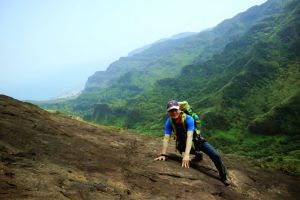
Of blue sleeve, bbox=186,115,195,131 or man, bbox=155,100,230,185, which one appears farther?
blue sleeve, bbox=186,115,195,131

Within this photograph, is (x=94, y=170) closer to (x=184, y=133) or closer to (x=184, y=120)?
(x=184, y=133)

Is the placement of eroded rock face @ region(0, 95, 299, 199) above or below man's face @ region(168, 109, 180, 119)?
below

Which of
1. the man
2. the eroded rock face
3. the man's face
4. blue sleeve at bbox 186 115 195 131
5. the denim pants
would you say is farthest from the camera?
the denim pants

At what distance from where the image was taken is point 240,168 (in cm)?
1845

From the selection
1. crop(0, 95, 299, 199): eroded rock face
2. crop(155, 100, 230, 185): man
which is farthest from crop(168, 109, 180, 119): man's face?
crop(0, 95, 299, 199): eroded rock face

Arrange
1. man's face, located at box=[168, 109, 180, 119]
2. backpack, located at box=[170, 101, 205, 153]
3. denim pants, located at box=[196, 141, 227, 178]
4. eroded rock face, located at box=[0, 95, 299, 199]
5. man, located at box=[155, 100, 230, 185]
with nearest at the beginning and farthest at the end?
eroded rock face, located at box=[0, 95, 299, 199], man's face, located at box=[168, 109, 180, 119], man, located at box=[155, 100, 230, 185], backpack, located at box=[170, 101, 205, 153], denim pants, located at box=[196, 141, 227, 178]

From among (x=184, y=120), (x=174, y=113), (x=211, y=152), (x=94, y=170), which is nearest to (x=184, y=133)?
(x=184, y=120)

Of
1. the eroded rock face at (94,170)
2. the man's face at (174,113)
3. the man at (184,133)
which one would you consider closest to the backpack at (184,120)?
the man at (184,133)

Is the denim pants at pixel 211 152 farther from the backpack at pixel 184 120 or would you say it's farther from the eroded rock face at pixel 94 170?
the eroded rock face at pixel 94 170

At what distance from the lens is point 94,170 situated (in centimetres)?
1242

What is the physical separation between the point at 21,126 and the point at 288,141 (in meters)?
158

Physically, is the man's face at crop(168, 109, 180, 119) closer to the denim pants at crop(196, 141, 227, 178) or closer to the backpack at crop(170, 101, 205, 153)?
the backpack at crop(170, 101, 205, 153)

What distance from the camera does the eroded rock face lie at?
10.2m

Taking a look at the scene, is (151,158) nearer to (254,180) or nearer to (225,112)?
(254,180)
